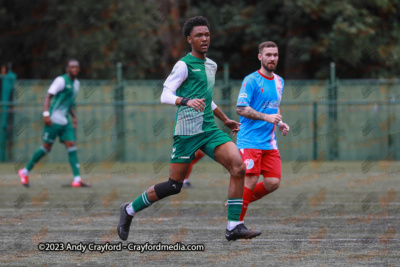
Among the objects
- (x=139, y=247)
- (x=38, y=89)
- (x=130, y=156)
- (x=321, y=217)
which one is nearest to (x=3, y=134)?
(x=38, y=89)

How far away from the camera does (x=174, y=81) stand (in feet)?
23.2

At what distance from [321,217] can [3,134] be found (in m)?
14.4

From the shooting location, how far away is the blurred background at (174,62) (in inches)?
859

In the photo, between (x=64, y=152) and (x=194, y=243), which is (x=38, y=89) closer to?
(x=64, y=152)

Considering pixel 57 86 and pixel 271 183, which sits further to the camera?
pixel 57 86

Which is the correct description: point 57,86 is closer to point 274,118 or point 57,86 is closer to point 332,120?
point 274,118

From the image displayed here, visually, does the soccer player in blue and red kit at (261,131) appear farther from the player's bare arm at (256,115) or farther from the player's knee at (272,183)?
the player's bare arm at (256,115)

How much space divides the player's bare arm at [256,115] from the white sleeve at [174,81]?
115 centimetres

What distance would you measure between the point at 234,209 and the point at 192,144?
0.73 metres

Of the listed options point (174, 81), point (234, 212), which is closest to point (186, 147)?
point (174, 81)

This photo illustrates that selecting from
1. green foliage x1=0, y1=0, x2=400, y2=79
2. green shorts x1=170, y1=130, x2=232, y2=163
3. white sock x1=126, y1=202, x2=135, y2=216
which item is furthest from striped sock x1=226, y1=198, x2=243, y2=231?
green foliage x1=0, y1=0, x2=400, y2=79

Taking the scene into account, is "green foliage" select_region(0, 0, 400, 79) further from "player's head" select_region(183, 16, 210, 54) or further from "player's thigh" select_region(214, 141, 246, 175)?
"player's thigh" select_region(214, 141, 246, 175)

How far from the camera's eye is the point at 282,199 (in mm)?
11719

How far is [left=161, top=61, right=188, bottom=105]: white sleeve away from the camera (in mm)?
6969
